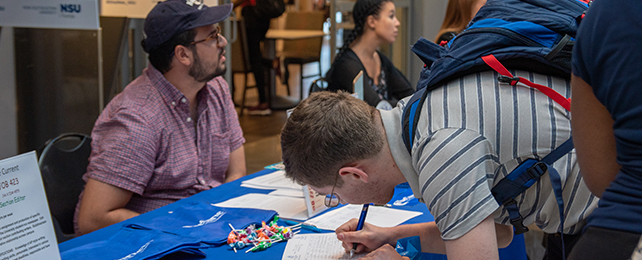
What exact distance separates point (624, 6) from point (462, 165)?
38cm

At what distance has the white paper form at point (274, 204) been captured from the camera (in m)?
1.88

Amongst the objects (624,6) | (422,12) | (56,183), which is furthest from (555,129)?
(422,12)

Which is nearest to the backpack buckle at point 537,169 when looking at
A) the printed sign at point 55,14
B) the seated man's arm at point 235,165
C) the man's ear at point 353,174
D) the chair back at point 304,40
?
the man's ear at point 353,174

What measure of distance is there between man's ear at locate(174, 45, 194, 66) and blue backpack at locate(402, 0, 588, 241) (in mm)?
1450

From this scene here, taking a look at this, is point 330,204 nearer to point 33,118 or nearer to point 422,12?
point 33,118

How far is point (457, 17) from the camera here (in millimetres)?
4133

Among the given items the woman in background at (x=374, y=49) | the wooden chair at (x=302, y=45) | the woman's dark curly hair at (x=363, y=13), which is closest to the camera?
the woman in background at (x=374, y=49)

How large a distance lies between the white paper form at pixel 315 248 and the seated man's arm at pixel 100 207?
77 cm

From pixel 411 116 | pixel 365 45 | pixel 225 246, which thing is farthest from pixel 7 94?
pixel 411 116

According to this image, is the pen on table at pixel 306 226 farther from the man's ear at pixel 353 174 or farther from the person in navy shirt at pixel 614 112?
the person in navy shirt at pixel 614 112

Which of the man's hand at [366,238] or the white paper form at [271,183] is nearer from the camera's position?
the man's hand at [366,238]

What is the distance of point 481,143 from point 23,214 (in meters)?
1.02

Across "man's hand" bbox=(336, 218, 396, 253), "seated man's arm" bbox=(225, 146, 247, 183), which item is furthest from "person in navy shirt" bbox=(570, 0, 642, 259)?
"seated man's arm" bbox=(225, 146, 247, 183)

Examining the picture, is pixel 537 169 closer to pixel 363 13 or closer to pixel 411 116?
pixel 411 116
